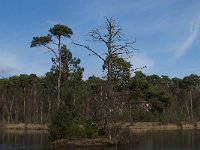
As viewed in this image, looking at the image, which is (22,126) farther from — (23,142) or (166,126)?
(23,142)

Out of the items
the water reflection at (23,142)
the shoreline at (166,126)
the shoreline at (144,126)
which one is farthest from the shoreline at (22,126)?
the water reflection at (23,142)

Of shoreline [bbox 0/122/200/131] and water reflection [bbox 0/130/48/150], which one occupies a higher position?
shoreline [bbox 0/122/200/131]

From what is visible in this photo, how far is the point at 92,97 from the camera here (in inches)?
1492

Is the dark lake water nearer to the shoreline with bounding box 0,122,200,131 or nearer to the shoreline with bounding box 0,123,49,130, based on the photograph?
the shoreline with bounding box 0,122,200,131

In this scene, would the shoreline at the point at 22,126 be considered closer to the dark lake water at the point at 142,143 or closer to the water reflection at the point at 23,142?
the water reflection at the point at 23,142

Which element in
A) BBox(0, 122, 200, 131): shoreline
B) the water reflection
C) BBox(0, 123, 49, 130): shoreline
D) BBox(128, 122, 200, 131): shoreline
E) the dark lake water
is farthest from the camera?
BBox(128, 122, 200, 131): shoreline

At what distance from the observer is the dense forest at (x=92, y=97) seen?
34188 mm

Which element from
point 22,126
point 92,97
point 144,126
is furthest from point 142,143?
point 144,126

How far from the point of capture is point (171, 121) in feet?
255

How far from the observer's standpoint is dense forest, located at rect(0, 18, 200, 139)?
3419 cm

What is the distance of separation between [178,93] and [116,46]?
68.0m

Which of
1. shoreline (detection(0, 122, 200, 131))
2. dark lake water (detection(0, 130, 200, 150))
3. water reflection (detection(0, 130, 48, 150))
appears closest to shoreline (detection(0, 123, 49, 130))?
shoreline (detection(0, 122, 200, 131))

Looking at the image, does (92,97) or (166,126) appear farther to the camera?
(166,126)

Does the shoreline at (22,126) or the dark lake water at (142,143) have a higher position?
the shoreline at (22,126)
